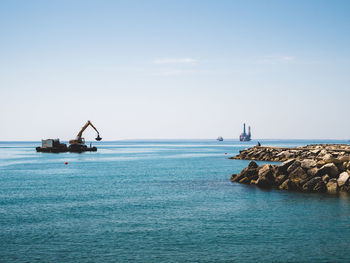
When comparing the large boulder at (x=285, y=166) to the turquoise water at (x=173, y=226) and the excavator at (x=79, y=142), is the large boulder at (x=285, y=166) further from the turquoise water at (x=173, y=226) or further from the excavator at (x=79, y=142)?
the excavator at (x=79, y=142)

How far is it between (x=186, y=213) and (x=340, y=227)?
→ 36.3ft

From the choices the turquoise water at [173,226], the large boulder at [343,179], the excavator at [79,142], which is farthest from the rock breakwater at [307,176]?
the excavator at [79,142]

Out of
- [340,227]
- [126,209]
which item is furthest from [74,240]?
[340,227]

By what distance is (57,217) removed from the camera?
27.1 metres

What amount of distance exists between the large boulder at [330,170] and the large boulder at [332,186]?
5.28 feet

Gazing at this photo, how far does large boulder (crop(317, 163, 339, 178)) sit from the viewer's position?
39125mm

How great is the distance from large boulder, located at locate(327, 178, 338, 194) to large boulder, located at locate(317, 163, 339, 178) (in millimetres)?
1608

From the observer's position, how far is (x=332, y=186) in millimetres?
37250

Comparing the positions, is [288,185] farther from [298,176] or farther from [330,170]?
[330,170]

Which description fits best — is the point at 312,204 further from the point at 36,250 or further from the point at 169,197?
the point at 36,250

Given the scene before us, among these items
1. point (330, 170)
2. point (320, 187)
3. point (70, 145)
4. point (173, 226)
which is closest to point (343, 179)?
point (330, 170)

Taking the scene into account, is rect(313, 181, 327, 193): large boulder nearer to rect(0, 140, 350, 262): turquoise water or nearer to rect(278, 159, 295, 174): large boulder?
rect(0, 140, 350, 262): turquoise water

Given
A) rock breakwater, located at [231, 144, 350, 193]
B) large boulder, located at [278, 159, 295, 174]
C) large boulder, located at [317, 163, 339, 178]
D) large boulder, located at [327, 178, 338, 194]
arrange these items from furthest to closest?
large boulder, located at [278, 159, 295, 174]
large boulder, located at [317, 163, 339, 178]
rock breakwater, located at [231, 144, 350, 193]
large boulder, located at [327, 178, 338, 194]

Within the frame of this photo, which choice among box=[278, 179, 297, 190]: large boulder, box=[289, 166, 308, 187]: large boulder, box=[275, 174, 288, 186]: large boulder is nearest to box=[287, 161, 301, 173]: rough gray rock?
box=[289, 166, 308, 187]: large boulder
